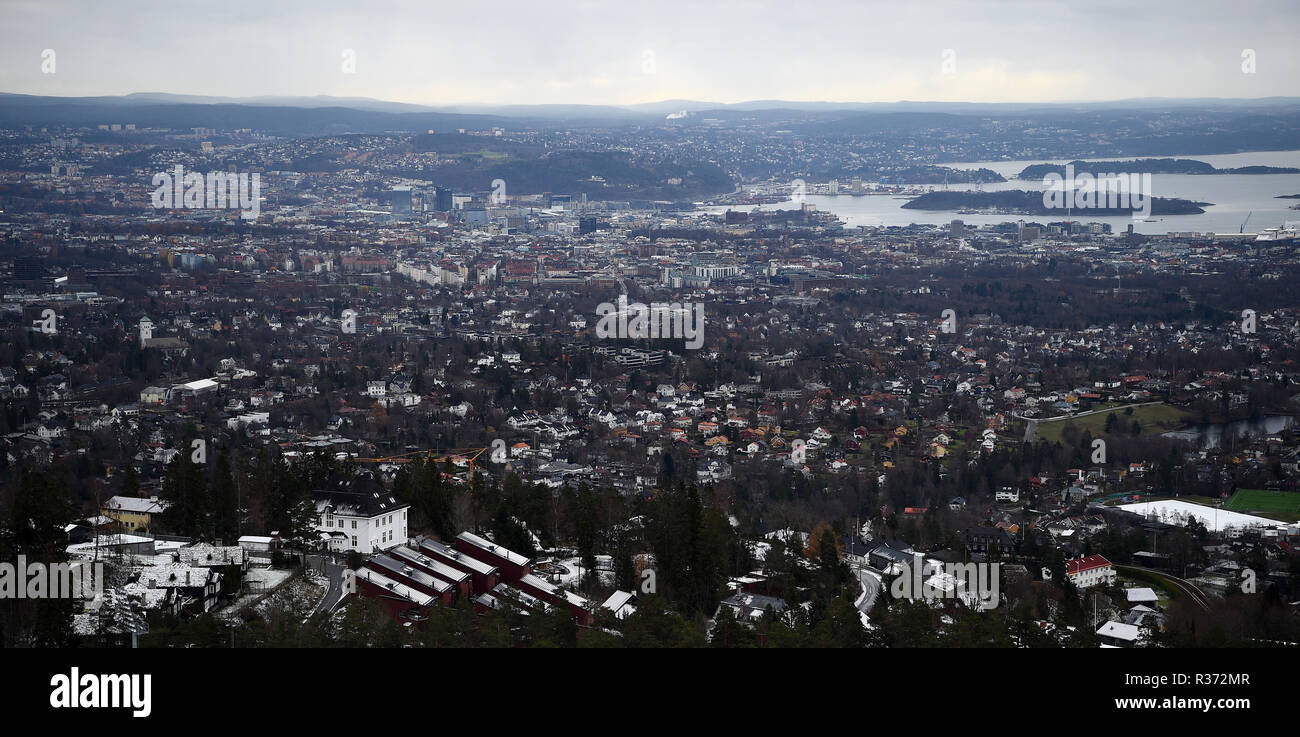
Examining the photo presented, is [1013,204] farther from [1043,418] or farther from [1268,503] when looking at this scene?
[1268,503]

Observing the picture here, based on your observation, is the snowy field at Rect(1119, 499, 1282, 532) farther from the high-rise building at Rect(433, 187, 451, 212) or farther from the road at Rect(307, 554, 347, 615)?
the high-rise building at Rect(433, 187, 451, 212)

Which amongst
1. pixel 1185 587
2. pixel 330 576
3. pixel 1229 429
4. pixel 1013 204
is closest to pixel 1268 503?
pixel 1229 429

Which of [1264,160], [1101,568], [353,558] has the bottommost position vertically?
[1101,568]

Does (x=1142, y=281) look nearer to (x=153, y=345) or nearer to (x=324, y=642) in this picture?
(x=153, y=345)

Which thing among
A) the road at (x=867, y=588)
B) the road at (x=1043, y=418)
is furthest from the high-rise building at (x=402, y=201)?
the road at (x=867, y=588)

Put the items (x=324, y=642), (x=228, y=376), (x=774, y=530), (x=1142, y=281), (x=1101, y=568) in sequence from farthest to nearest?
(x=1142, y=281) → (x=228, y=376) → (x=774, y=530) → (x=1101, y=568) → (x=324, y=642)

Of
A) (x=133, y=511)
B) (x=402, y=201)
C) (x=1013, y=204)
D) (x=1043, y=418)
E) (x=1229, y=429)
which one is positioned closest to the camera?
(x=133, y=511)
